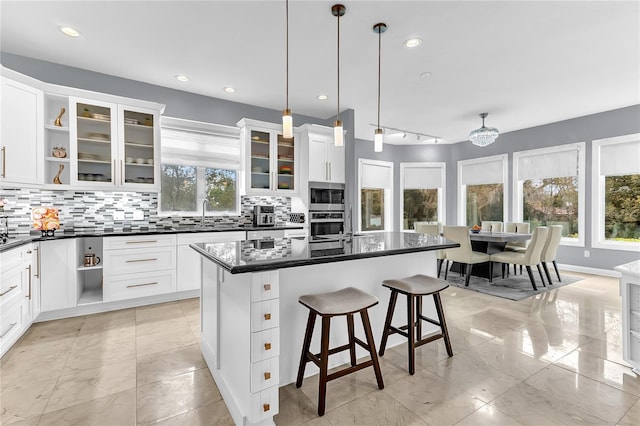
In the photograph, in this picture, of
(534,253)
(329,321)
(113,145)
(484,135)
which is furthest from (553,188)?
(113,145)

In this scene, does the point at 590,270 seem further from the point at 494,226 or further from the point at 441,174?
the point at 441,174

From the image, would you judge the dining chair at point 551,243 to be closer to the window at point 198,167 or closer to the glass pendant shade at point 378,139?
the glass pendant shade at point 378,139

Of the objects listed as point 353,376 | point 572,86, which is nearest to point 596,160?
point 572,86

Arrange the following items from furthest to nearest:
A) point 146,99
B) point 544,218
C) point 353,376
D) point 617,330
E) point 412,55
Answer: point 544,218
point 146,99
point 412,55
point 617,330
point 353,376

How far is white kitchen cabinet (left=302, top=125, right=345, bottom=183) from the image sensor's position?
4750 millimetres

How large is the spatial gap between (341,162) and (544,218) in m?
4.28

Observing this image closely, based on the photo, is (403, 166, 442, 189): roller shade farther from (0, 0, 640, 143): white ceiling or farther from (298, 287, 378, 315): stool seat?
(298, 287, 378, 315): stool seat

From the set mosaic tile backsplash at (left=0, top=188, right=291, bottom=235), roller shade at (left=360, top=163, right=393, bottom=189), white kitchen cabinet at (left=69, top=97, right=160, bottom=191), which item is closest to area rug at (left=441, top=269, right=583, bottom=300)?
roller shade at (left=360, top=163, right=393, bottom=189)

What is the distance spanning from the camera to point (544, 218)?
5918 mm

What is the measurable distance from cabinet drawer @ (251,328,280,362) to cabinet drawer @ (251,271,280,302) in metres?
0.18

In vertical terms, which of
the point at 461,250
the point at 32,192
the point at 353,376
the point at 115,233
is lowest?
the point at 353,376

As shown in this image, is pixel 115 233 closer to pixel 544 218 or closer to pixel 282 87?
pixel 282 87

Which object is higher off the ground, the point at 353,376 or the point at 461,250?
the point at 461,250

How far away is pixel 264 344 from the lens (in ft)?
5.16
